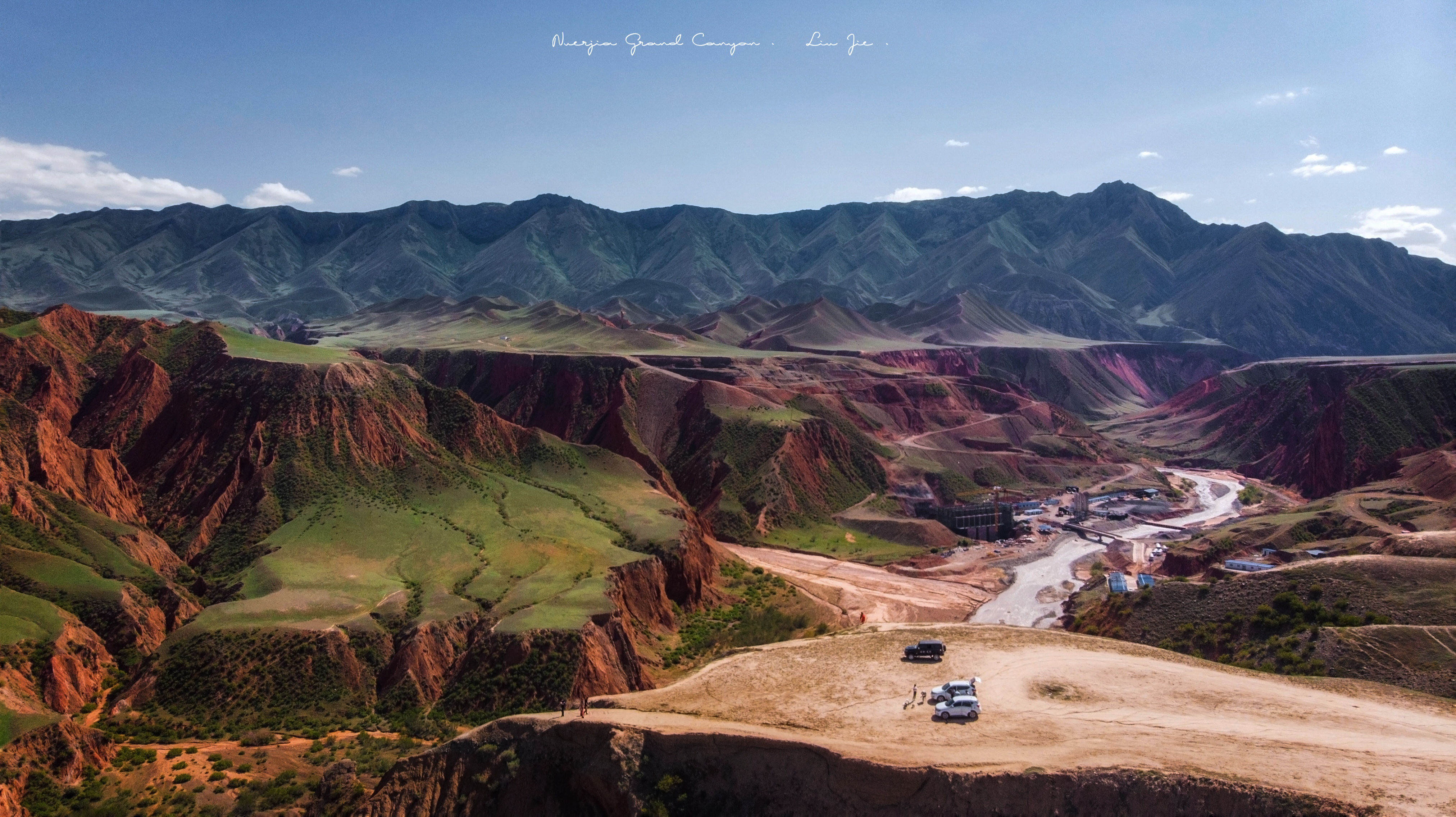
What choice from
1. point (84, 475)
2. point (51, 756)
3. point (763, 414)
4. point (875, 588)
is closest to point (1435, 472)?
point (875, 588)

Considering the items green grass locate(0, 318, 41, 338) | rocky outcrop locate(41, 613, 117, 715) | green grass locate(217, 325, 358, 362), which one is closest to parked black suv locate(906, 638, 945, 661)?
rocky outcrop locate(41, 613, 117, 715)

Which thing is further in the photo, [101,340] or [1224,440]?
[1224,440]

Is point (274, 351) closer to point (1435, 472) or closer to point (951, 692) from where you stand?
point (951, 692)

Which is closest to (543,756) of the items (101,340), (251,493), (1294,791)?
(1294,791)

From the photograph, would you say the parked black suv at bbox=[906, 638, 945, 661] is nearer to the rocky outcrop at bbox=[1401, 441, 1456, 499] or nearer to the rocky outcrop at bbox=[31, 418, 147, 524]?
the rocky outcrop at bbox=[31, 418, 147, 524]

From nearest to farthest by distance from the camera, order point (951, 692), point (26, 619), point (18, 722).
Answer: point (951, 692)
point (18, 722)
point (26, 619)

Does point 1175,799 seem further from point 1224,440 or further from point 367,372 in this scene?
point 1224,440
